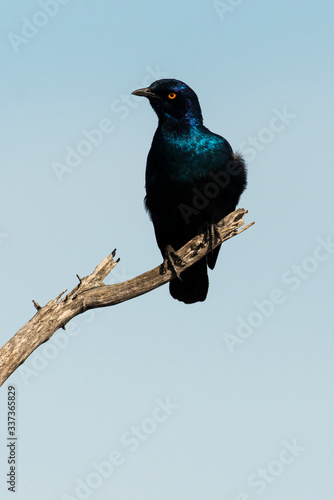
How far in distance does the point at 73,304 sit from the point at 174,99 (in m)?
2.98

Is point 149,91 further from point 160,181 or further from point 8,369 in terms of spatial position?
point 8,369

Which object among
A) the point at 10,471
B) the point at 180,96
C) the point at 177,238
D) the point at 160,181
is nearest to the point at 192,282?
the point at 177,238

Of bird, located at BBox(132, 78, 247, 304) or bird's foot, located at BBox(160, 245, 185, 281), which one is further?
bird, located at BBox(132, 78, 247, 304)

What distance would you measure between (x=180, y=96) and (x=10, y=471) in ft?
14.3

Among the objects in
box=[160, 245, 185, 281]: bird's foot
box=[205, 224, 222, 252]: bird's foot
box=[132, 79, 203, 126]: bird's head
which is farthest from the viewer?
box=[132, 79, 203, 126]: bird's head

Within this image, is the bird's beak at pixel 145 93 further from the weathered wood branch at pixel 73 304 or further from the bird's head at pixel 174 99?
the weathered wood branch at pixel 73 304

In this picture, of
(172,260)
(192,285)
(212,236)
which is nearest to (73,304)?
(172,260)

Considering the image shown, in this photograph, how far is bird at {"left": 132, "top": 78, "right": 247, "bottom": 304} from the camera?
27.2 ft

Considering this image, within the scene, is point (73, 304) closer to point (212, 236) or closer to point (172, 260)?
point (172, 260)

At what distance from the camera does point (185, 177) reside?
326 inches

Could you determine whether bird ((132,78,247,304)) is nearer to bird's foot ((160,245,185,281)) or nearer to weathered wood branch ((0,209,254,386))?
bird's foot ((160,245,185,281))

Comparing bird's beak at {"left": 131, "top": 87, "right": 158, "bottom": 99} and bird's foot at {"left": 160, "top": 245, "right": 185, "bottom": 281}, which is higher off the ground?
bird's beak at {"left": 131, "top": 87, "right": 158, "bottom": 99}

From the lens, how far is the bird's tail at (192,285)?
29.7 ft

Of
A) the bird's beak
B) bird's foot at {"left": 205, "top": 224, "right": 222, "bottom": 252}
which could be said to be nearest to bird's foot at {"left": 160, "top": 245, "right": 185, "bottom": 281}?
bird's foot at {"left": 205, "top": 224, "right": 222, "bottom": 252}
